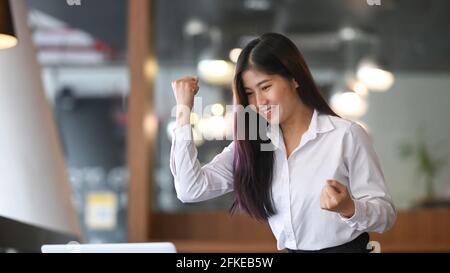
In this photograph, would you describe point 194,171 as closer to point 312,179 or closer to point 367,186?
point 312,179

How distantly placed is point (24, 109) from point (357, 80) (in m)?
3.30

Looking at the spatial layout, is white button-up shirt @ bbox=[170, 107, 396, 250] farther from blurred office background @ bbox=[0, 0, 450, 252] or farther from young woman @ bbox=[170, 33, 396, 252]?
blurred office background @ bbox=[0, 0, 450, 252]

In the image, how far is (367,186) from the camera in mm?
1438

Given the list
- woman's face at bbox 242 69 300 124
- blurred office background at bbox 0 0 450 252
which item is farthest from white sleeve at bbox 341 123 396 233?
blurred office background at bbox 0 0 450 252

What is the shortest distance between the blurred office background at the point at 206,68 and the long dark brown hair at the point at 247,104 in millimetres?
1140

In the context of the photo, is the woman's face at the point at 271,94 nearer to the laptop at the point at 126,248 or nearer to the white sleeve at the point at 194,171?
the white sleeve at the point at 194,171

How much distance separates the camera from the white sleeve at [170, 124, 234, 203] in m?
1.49

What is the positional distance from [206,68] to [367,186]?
62.4 inches

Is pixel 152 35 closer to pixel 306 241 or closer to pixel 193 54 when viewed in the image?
pixel 193 54

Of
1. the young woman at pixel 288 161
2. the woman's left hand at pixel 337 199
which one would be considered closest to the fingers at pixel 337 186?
the woman's left hand at pixel 337 199

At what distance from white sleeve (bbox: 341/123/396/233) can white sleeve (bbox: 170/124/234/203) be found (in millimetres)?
265

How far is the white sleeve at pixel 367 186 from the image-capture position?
1.41m

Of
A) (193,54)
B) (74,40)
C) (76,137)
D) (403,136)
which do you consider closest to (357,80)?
(403,136)

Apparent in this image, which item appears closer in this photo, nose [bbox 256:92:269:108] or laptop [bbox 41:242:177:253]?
laptop [bbox 41:242:177:253]
